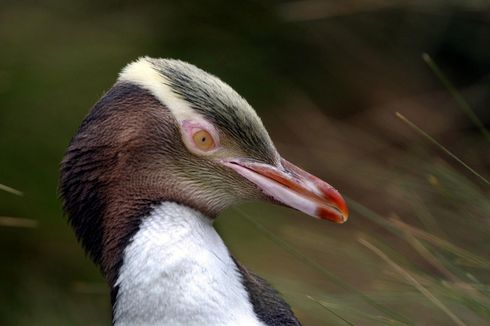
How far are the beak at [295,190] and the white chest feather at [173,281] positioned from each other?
143 millimetres

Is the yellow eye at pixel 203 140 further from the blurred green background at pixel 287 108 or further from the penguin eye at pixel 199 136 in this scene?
the blurred green background at pixel 287 108

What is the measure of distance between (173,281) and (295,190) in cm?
27

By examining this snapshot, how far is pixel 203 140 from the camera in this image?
1.99 metres

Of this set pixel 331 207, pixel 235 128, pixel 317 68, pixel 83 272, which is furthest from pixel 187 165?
pixel 317 68

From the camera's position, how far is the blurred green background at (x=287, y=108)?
3.49 metres

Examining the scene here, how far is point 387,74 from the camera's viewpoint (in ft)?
15.6

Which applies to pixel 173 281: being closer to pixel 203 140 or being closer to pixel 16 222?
pixel 203 140

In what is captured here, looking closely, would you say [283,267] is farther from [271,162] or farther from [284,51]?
[271,162]

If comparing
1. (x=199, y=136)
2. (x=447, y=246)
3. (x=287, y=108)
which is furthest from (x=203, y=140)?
(x=287, y=108)

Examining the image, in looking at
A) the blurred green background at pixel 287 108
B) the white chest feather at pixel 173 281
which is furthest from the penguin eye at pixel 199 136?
the blurred green background at pixel 287 108

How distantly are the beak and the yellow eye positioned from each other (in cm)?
4

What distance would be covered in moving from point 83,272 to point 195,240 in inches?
69.8

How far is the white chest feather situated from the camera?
191 cm

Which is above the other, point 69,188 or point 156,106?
point 156,106
